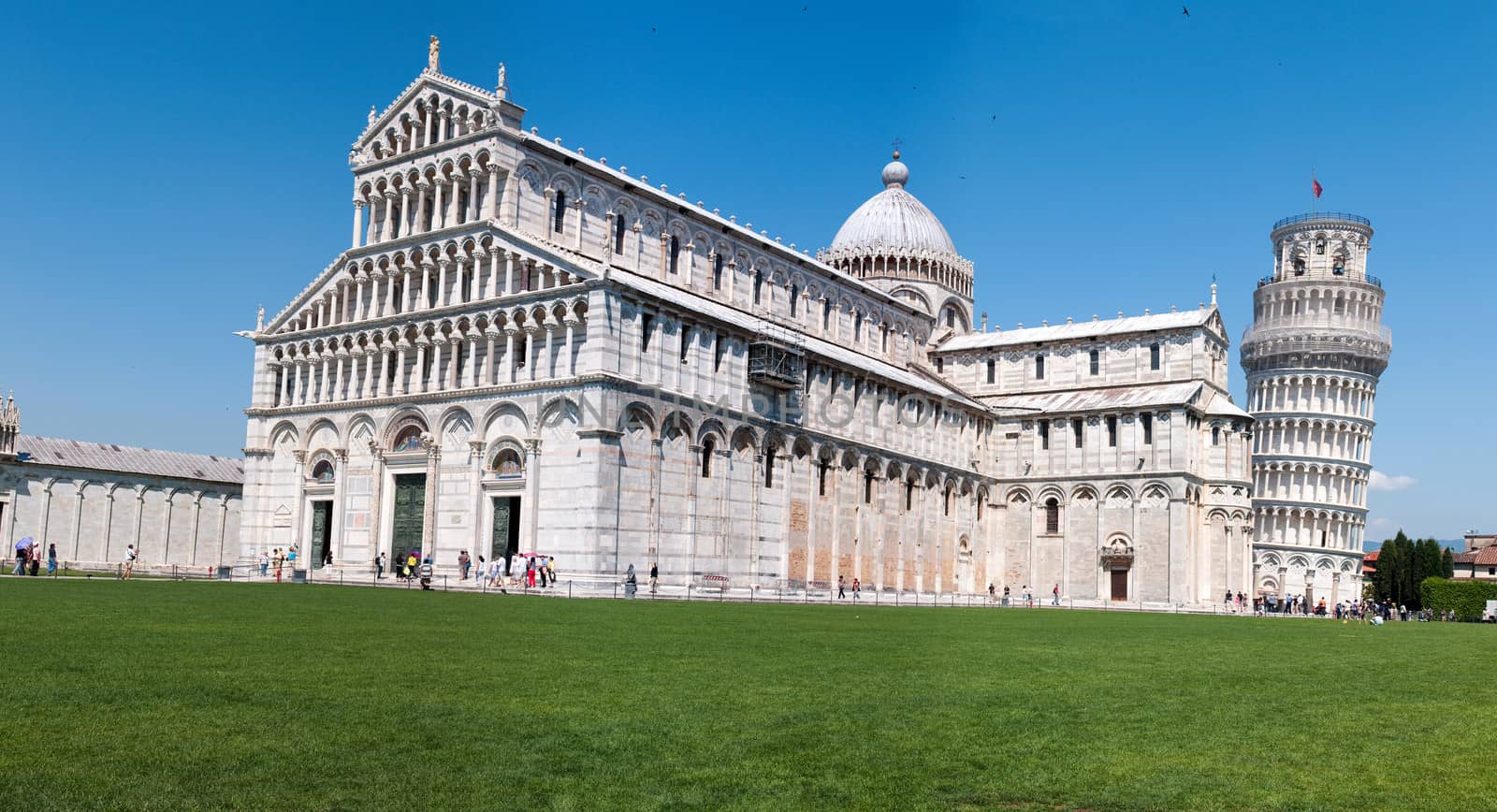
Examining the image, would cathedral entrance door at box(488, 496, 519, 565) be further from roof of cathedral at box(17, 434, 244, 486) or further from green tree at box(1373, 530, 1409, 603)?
green tree at box(1373, 530, 1409, 603)

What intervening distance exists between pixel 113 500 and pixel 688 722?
68339 mm

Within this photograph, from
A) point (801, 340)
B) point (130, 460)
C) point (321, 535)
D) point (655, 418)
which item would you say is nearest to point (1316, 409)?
point (801, 340)

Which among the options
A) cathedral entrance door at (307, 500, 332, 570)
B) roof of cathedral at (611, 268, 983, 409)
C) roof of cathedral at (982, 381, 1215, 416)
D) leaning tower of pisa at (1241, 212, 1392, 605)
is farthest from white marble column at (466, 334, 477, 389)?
leaning tower of pisa at (1241, 212, 1392, 605)

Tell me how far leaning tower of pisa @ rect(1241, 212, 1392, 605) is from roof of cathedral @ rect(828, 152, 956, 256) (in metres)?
33.4

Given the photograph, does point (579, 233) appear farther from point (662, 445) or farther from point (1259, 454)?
point (1259, 454)

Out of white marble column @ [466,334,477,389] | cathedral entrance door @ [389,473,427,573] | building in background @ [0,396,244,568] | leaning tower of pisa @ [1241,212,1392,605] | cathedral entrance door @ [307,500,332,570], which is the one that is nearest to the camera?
white marble column @ [466,334,477,389]

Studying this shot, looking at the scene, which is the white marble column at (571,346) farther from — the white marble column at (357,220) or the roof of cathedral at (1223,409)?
the roof of cathedral at (1223,409)

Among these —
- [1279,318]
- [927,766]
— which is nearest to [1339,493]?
[1279,318]

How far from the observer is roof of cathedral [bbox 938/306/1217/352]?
76.8m

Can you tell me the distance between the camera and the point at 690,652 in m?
19.2

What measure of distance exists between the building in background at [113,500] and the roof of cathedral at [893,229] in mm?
42757

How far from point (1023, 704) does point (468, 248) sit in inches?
1659

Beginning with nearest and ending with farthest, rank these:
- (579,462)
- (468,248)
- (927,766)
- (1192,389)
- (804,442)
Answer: (927,766) → (579,462) → (468,248) → (804,442) → (1192,389)

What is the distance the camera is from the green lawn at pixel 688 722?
9188 mm
